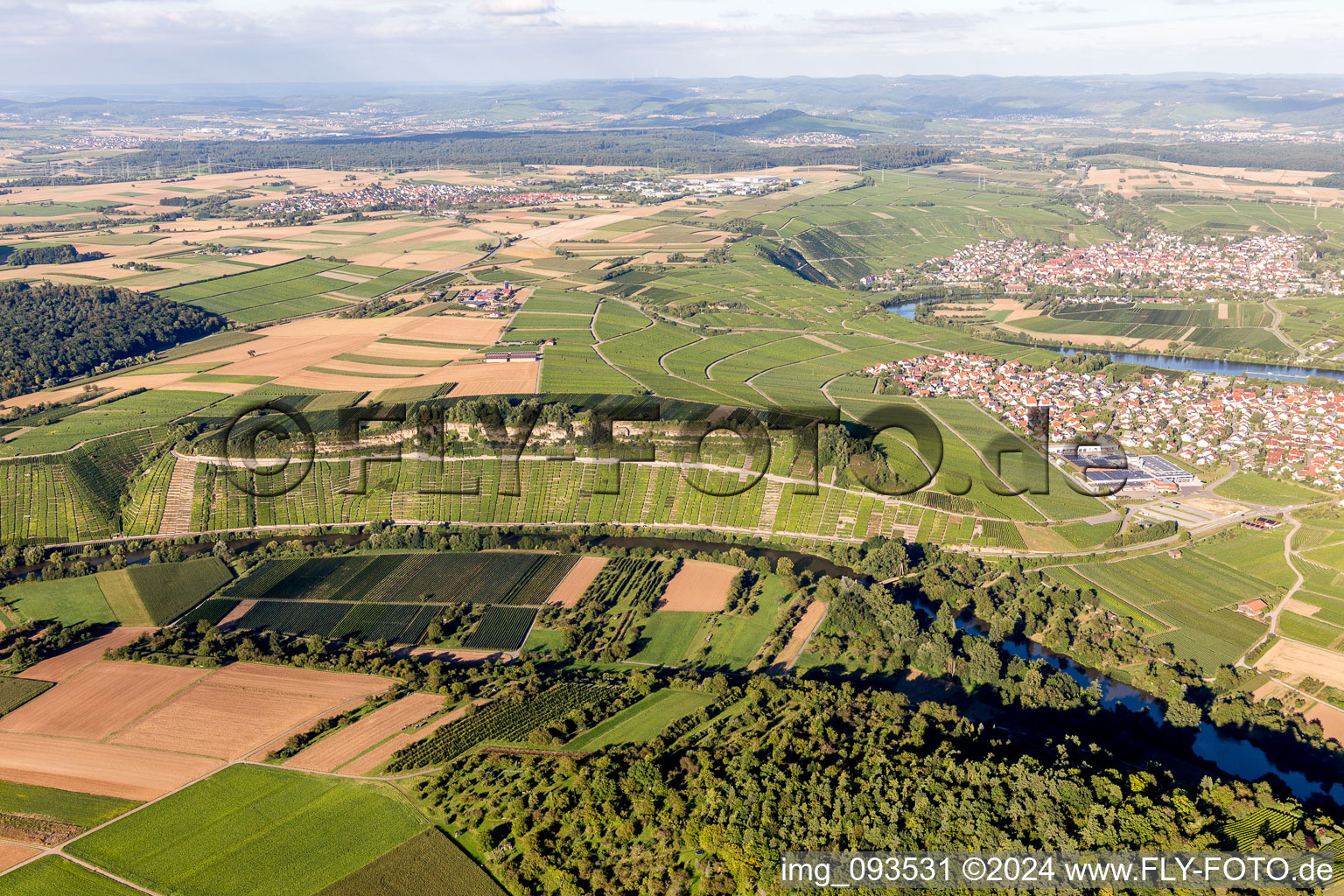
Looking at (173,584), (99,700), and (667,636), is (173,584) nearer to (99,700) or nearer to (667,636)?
(99,700)

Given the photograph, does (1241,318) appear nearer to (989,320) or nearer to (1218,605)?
(989,320)

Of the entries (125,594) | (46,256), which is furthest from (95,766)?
(46,256)

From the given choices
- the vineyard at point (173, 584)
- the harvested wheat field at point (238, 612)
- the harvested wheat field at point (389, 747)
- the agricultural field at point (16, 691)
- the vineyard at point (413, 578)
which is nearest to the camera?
the harvested wheat field at point (389, 747)

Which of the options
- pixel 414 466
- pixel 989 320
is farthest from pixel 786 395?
pixel 989 320

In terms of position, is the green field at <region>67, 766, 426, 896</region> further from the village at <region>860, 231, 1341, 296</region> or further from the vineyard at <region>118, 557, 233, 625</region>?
the village at <region>860, 231, 1341, 296</region>

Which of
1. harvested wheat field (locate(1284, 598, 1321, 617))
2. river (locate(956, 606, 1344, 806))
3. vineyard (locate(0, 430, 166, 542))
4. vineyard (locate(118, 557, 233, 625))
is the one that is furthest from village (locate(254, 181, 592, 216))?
harvested wheat field (locate(1284, 598, 1321, 617))

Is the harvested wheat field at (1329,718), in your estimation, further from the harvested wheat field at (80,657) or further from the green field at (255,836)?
the harvested wheat field at (80,657)

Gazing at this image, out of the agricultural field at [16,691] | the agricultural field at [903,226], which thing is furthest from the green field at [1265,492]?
the agricultural field at [903,226]
